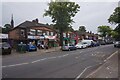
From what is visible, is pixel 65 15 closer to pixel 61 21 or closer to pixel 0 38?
pixel 61 21

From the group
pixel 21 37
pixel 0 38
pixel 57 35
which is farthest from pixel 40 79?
pixel 57 35

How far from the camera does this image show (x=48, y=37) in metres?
56.5

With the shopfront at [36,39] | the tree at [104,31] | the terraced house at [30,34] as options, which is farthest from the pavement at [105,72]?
the tree at [104,31]

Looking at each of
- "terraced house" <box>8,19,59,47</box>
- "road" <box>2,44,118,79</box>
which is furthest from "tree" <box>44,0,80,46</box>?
"road" <box>2,44,118,79</box>

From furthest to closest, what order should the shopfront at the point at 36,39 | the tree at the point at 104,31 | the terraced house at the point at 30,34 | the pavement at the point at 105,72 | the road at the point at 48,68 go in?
the tree at the point at 104,31 → the shopfront at the point at 36,39 → the terraced house at the point at 30,34 → the road at the point at 48,68 → the pavement at the point at 105,72

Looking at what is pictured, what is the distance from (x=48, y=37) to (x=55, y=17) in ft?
24.5

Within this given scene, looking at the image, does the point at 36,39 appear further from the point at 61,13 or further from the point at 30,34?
the point at 61,13

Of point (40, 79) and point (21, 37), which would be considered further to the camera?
point (21, 37)

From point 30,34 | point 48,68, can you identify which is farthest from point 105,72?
point 30,34

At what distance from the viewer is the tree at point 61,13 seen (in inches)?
1977

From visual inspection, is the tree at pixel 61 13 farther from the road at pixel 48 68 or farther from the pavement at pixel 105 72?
the pavement at pixel 105 72

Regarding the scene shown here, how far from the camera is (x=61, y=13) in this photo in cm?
5138

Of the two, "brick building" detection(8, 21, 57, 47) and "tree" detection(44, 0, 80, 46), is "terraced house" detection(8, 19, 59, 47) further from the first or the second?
"tree" detection(44, 0, 80, 46)

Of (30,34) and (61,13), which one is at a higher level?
(61,13)
